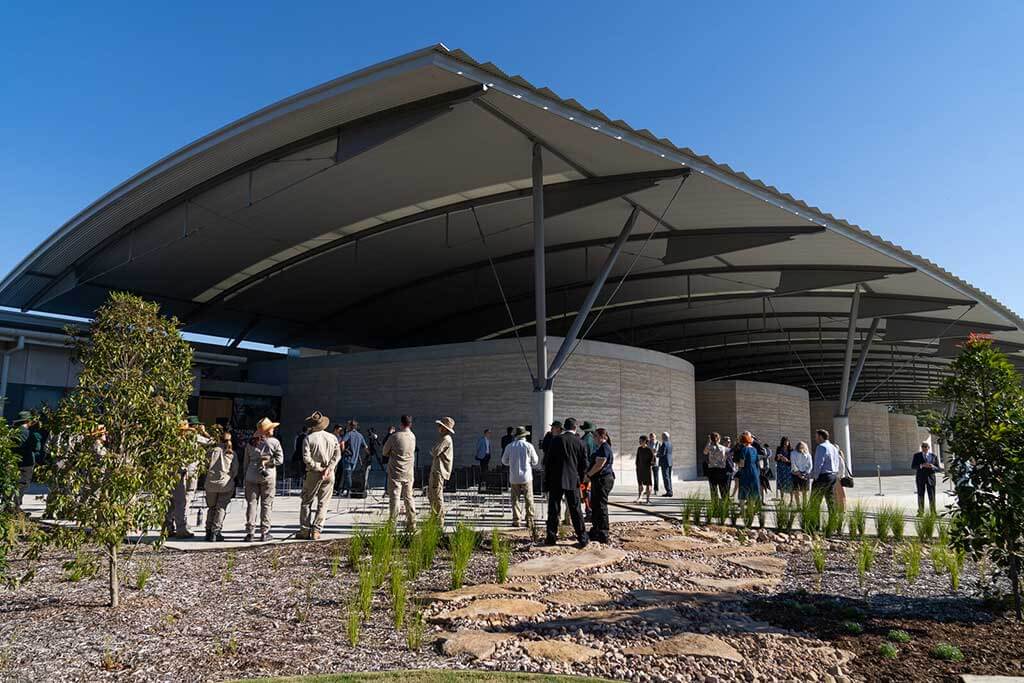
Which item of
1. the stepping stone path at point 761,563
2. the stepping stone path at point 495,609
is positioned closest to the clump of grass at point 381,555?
the stepping stone path at point 495,609

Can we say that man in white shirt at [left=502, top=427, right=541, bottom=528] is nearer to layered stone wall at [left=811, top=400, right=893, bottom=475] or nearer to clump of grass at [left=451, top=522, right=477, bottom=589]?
clump of grass at [left=451, top=522, right=477, bottom=589]

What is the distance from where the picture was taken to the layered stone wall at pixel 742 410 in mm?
30125

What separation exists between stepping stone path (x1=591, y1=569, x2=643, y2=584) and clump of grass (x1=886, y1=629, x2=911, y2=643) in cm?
224

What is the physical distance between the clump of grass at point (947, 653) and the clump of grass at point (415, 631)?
3316 mm

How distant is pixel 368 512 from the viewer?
1156 cm

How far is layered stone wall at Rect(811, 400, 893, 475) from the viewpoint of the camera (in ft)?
132

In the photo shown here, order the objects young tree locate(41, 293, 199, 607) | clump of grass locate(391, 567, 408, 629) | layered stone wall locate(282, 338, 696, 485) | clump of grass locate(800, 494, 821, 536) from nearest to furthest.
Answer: clump of grass locate(391, 567, 408, 629)
young tree locate(41, 293, 199, 607)
clump of grass locate(800, 494, 821, 536)
layered stone wall locate(282, 338, 696, 485)

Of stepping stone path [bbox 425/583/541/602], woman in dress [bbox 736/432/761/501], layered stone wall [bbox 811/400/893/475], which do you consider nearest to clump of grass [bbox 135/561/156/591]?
stepping stone path [bbox 425/583/541/602]

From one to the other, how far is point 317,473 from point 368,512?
3.11 metres

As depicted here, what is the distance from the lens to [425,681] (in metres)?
3.94

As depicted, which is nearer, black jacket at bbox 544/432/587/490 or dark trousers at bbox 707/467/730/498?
black jacket at bbox 544/432/587/490

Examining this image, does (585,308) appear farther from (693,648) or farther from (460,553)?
(693,648)

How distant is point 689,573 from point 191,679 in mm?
4811

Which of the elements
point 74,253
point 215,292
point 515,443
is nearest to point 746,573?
point 515,443
